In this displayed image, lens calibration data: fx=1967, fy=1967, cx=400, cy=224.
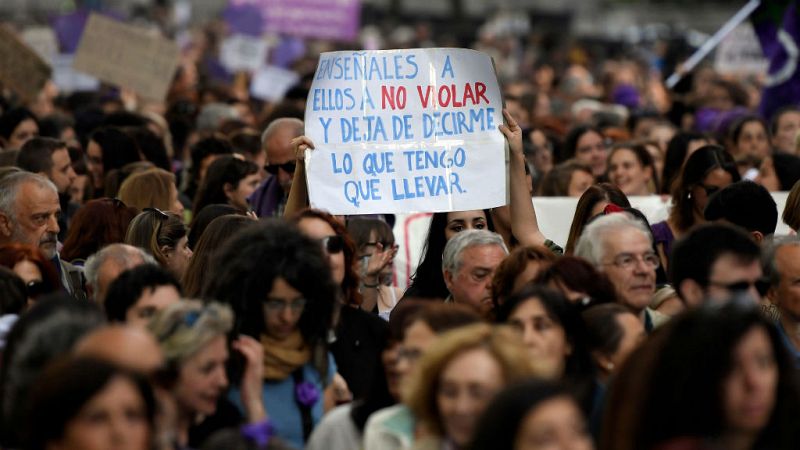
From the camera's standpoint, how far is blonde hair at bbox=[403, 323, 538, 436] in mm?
5887

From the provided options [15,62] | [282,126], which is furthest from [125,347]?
[15,62]

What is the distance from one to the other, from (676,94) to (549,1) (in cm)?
3820

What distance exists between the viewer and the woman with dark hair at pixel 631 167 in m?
13.4

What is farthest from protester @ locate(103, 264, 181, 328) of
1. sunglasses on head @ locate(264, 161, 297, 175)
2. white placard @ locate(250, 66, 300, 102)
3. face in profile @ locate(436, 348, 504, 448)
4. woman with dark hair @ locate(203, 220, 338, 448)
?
white placard @ locate(250, 66, 300, 102)

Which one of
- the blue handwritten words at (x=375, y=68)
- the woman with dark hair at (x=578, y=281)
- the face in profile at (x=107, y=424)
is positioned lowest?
the face in profile at (x=107, y=424)

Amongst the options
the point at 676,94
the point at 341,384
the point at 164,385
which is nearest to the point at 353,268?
the point at 341,384

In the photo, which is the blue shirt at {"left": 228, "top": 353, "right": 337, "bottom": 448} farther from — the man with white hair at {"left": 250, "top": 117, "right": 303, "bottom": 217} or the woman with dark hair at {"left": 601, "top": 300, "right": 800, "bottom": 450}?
the man with white hair at {"left": 250, "top": 117, "right": 303, "bottom": 217}

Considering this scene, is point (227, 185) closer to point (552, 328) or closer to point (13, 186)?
point (13, 186)

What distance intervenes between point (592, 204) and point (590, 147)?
198 inches

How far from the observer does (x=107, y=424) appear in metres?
5.38

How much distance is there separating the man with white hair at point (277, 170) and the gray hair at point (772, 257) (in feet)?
11.8

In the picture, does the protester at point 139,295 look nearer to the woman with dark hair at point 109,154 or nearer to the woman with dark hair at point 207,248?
the woman with dark hair at point 207,248

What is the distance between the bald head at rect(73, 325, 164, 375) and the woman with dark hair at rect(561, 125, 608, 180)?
348 inches

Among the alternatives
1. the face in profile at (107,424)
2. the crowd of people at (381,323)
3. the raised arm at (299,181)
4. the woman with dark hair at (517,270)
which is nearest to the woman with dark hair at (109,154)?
the crowd of people at (381,323)
